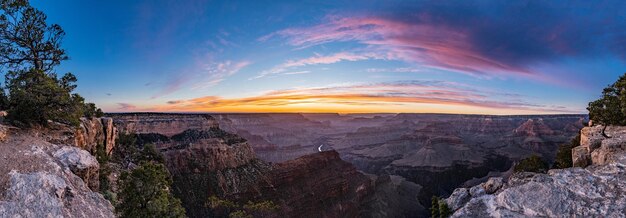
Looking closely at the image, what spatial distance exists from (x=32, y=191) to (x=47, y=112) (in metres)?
9.63

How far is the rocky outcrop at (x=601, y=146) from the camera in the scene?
2206 centimetres

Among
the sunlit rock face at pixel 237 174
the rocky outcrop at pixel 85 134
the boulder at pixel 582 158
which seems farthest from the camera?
the sunlit rock face at pixel 237 174

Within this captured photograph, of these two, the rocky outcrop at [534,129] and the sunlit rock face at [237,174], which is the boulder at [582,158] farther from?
the rocky outcrop at [534,129]

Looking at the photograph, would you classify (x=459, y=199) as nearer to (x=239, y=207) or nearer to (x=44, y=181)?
(x=44, y=181)

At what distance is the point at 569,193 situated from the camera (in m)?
18.2

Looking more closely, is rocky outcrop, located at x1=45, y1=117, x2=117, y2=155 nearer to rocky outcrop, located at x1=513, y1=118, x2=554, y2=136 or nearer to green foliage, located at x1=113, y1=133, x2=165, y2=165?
green foliage, located at x1=113, y1=133, x2=165, y2=165

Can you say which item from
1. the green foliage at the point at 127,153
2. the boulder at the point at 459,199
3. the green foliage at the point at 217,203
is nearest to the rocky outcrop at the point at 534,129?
the green foliage at the point at 217,203

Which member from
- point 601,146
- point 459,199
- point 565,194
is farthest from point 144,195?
point 601,146

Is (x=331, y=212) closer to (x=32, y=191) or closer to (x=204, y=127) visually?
(x=204, y=127)

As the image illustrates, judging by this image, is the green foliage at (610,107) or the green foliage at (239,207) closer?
the green foliage at (610,107)

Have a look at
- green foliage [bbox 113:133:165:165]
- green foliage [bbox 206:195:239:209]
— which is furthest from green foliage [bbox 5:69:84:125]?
green foliage [bbox 206:195:239:209]

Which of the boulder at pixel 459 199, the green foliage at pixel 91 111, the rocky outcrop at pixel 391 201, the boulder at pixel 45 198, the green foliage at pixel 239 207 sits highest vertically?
the green foliage at pixel 91 111

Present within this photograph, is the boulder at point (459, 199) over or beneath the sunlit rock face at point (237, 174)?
over

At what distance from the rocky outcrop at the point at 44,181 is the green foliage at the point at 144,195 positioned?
1103mm
